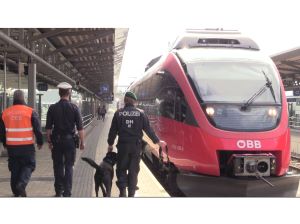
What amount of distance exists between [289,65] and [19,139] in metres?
7.30

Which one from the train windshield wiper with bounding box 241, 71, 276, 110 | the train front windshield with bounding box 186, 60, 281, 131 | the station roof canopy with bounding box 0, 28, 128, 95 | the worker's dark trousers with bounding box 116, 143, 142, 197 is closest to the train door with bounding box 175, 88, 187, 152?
the train front windshield with bounding box 186, 60, 281, 131

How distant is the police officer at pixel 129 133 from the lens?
7219mm

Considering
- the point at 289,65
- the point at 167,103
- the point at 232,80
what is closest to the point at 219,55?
the point at 232,80

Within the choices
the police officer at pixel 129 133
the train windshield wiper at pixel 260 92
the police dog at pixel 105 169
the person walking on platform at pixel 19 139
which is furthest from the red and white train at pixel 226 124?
the person walking on platform at pixel 19 139

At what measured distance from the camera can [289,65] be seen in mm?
12008

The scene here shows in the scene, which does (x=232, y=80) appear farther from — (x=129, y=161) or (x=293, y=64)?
(x=293, y=64)

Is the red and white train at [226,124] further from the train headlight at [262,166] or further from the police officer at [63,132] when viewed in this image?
the police officer at [63,132]

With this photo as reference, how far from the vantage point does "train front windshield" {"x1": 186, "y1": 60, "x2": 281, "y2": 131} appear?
7496mm

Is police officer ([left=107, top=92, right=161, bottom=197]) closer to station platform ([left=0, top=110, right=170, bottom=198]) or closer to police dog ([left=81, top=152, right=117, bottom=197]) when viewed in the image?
police dog ([left=81, top=152, right=117, bottom=197])
